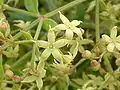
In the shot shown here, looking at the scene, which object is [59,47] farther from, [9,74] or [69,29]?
[9,74]

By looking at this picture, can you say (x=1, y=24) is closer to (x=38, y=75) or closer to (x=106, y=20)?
(x=38, y=75)

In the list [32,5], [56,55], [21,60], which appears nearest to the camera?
[56,55]

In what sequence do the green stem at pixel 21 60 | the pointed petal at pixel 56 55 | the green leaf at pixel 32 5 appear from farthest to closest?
the green stem at pixel 21 60 < the green leaf at pixel 32 5 < the pointed petal at pixel 56 55

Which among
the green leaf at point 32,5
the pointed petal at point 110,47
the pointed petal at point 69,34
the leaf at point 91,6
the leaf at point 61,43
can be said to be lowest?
the pointed petal at point 110,47

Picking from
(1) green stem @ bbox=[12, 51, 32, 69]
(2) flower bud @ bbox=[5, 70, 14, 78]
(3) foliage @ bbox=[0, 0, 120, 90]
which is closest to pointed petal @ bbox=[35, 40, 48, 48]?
(3) foliage @ bbox=[0, 0, 120, 90]

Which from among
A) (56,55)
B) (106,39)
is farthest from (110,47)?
(56,55)

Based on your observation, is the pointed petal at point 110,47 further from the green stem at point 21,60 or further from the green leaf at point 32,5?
the green stem at point 21,60

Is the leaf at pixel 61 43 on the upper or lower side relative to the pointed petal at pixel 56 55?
upper

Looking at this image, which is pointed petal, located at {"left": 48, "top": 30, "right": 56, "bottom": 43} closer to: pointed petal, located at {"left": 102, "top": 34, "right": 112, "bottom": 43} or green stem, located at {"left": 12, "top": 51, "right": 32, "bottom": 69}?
pointed petal, located at {"left": 102, "top": 34, "right": 112, "bottom": 43}

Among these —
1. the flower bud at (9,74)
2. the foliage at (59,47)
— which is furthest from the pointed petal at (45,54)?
the flower bud at (9,74)

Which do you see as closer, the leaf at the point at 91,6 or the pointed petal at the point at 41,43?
the pointed petal at the point at 41,43

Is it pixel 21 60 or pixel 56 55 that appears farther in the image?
pixel 21 60

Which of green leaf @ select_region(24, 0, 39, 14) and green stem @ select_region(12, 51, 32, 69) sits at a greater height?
green leaf @ select_region(24, 0, 39, 14)

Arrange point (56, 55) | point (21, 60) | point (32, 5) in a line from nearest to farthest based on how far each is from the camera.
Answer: point (56, 55) → point (32, 5) → point (21, 60)
